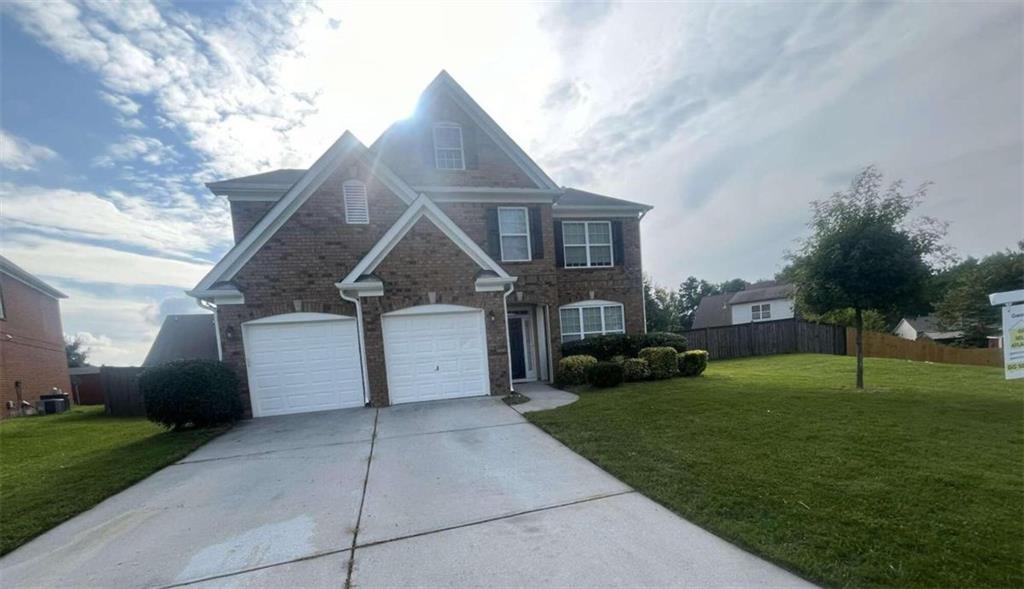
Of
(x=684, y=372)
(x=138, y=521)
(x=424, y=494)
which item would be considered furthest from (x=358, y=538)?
(x=684, y=372)

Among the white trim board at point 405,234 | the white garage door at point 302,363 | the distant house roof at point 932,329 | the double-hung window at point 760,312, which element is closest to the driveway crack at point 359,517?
the white garage door at point 302,363

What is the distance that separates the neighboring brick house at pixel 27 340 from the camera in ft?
54.9

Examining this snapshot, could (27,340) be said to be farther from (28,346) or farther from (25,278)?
(25,278)

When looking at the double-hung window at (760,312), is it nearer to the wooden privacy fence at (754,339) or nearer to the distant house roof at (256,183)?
the wooden privacy fence at (754,339)

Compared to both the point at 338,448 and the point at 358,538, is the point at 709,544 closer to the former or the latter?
the point at 358,538

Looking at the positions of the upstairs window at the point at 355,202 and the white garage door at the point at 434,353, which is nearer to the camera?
the white garage door at the point at 434,353

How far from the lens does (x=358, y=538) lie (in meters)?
3.61

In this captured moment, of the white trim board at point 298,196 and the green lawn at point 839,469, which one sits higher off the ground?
the white trim board at point 298,196

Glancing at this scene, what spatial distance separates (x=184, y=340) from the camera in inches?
754

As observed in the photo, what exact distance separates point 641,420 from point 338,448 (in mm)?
5045

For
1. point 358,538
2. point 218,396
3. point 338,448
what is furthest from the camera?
point 218,396

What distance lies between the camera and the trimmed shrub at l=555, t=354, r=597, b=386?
10.8 metres

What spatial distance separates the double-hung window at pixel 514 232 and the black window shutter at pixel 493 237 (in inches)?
5.0

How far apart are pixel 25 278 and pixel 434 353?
74.2 ft
